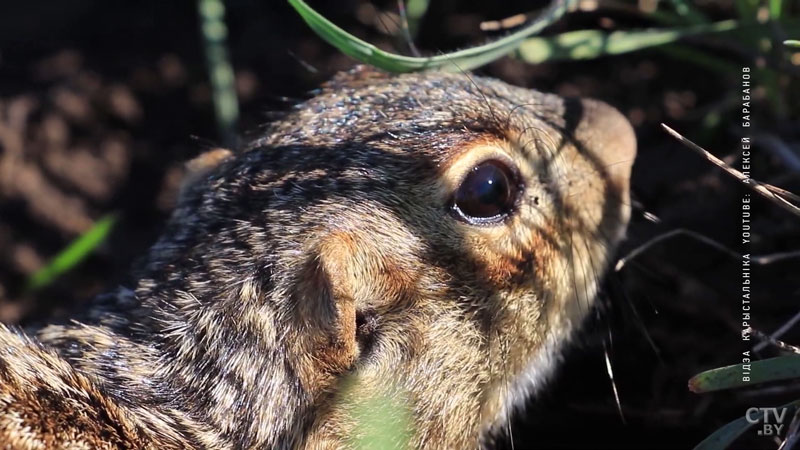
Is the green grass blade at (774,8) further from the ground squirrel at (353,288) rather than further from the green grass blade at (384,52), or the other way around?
the green grass blade at (384,52)

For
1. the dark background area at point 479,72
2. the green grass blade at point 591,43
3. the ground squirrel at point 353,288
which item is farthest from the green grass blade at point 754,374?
the green grass blade at point 591,43

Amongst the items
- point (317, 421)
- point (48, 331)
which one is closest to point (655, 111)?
point (317, 421)

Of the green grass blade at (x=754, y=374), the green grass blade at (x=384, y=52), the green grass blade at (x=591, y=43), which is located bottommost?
the green grass blade at (x=754, y=374)

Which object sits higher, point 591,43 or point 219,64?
point 591,43

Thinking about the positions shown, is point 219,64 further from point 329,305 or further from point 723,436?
point 723,436

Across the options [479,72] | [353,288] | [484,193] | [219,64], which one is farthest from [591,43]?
[219,64]

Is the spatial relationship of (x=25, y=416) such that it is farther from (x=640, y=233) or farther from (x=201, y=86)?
(x=201, y=86)

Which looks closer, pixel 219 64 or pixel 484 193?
pixel 484 193
